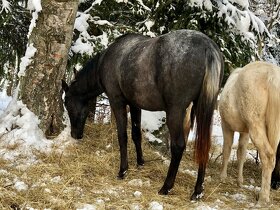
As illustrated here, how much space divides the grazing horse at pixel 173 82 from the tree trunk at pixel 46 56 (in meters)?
0.98

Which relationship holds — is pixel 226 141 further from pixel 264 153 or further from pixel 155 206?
pixel 155 206

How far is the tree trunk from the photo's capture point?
16.8 ft

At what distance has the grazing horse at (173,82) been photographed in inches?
150

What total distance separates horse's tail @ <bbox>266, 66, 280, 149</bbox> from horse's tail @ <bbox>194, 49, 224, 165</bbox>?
0.64m

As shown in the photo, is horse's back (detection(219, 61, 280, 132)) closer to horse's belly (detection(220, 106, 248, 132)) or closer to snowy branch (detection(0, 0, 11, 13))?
horse's belly (detection(220, 106, 248, 132))

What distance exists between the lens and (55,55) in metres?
5.18

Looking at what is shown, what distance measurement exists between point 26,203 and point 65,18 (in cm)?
286

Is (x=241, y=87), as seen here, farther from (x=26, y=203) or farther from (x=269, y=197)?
(x=26, y=203)

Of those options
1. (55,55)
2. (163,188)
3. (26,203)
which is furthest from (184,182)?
(55,55)

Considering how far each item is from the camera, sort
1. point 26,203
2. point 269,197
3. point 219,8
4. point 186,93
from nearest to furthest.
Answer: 1. point 26,203
2. point 186,93
3. point 269,197
4. point 219,8

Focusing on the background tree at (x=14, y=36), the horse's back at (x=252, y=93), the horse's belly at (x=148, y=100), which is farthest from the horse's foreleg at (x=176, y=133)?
the background tree at (x=14, y=36)

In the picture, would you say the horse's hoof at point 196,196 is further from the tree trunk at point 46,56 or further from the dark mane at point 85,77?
the tree trunk at point 46,56

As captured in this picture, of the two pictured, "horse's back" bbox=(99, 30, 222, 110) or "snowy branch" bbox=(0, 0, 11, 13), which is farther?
"snowy branch" bbox=(0, 0, 11, 13)

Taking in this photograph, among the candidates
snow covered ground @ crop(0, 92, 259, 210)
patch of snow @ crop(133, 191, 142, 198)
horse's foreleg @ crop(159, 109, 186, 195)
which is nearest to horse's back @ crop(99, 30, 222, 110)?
horse's foreleg @ crop(159, 109, 186, 195)
